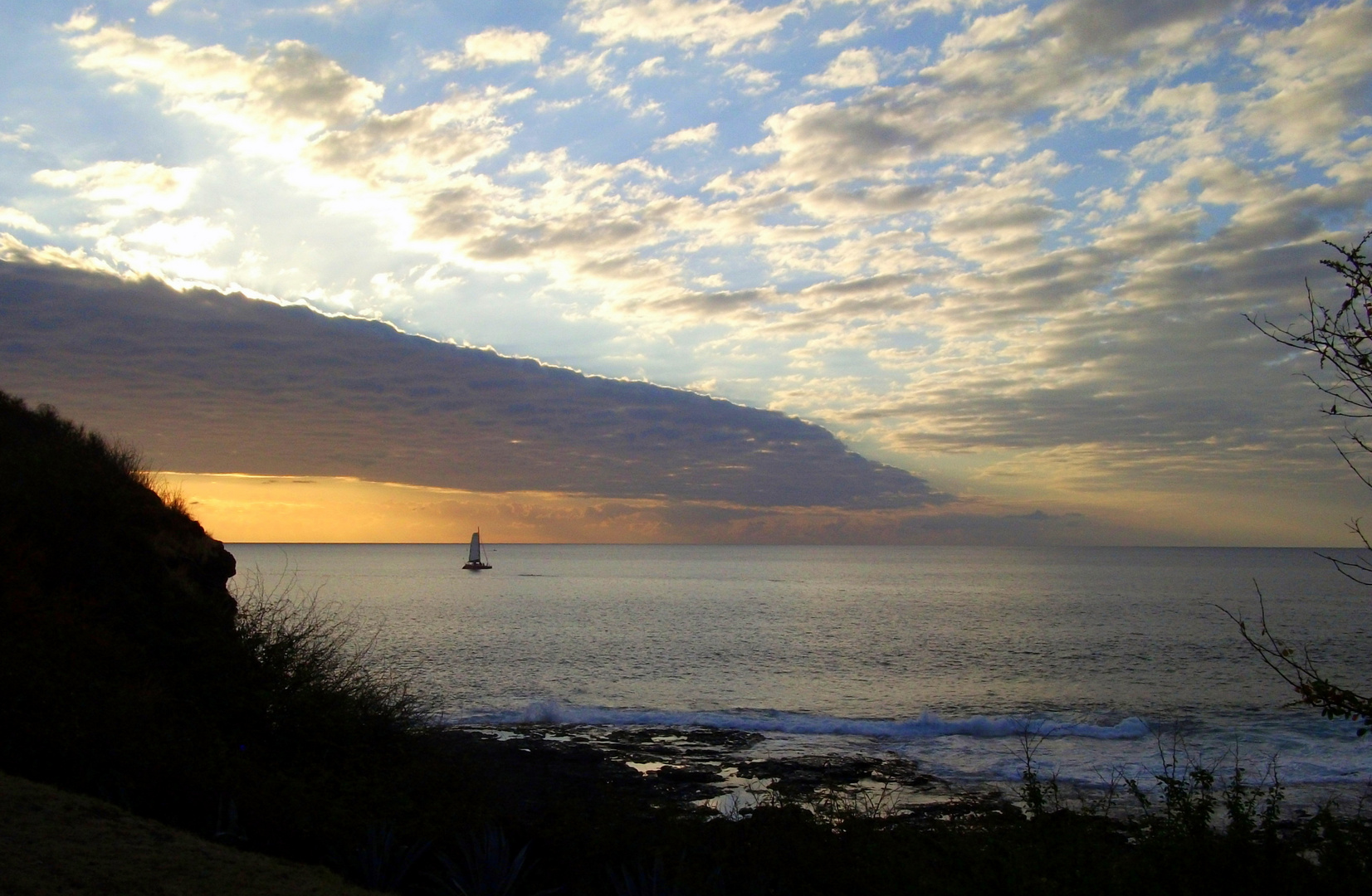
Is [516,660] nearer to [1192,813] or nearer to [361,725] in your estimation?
[361,725]

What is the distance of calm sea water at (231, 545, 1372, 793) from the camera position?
91.2ft

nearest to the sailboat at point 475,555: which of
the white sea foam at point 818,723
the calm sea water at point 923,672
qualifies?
the calm sea water at point 923,672

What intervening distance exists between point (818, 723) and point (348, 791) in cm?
2173

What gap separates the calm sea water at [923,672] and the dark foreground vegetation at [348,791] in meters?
2.64

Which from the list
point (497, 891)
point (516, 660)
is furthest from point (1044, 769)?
point (516, 660)

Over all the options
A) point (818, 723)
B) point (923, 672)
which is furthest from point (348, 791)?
point (923, 672)

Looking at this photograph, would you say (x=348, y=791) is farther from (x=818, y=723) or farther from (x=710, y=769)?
(x=818, y=723)

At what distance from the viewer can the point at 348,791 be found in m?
12.7

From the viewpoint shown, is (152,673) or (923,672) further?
(923,672)

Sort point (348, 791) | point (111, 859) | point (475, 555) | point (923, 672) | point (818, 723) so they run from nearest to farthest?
point (111, 859)
point (348, 791)
point (818, 723)
point (923, 672)
point (475, 555)

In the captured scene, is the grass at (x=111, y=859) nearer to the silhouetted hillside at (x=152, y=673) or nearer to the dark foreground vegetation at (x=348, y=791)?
the dark foreground vegetation at (x=348, y=791)

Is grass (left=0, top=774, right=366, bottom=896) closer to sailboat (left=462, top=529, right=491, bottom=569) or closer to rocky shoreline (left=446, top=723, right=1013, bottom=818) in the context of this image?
rocky shoreline (left=446, top=723, right=1013, bottom=818)

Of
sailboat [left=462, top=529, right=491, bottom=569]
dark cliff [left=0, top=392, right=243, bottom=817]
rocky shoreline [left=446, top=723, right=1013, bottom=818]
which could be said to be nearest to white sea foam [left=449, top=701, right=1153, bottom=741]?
rocky shoreline [left=446, top=723, right=1013, bottom=818]

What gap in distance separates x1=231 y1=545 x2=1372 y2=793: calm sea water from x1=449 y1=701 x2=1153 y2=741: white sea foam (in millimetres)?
122
